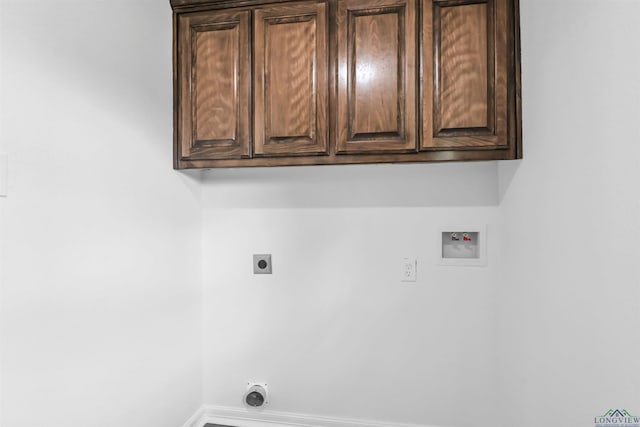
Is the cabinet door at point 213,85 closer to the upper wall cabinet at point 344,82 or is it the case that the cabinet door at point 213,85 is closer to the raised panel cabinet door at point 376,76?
the upper wall cabinet at point 344,82

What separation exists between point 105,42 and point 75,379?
45.5 inches

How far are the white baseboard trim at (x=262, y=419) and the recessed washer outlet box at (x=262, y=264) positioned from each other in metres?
0.75

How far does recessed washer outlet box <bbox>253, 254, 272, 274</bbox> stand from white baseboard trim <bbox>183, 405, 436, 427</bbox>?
0.75 metres

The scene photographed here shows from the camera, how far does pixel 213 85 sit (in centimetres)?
162

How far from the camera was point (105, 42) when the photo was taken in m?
1.26

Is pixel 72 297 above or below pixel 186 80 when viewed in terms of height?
below

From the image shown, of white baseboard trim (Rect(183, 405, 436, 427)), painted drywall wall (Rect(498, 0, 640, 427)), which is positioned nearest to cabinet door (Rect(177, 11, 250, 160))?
painted drywall wall (Rect(498, 0, 640, 427))

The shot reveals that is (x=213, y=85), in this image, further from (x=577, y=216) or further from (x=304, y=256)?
(x=577, y=216)

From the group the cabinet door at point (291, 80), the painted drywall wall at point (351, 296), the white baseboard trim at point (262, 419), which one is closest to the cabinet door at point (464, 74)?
the painted drywall wall at point (351, 296)

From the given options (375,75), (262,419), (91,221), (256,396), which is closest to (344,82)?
(375,75)

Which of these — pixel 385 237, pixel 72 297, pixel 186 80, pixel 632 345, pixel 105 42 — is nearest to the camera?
pixel 632 345

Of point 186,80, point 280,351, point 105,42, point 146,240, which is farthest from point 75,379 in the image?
point 186,80

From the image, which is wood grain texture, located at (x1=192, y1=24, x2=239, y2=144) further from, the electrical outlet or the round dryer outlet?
the round dryer outlet

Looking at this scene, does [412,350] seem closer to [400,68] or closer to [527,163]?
[527,163]
